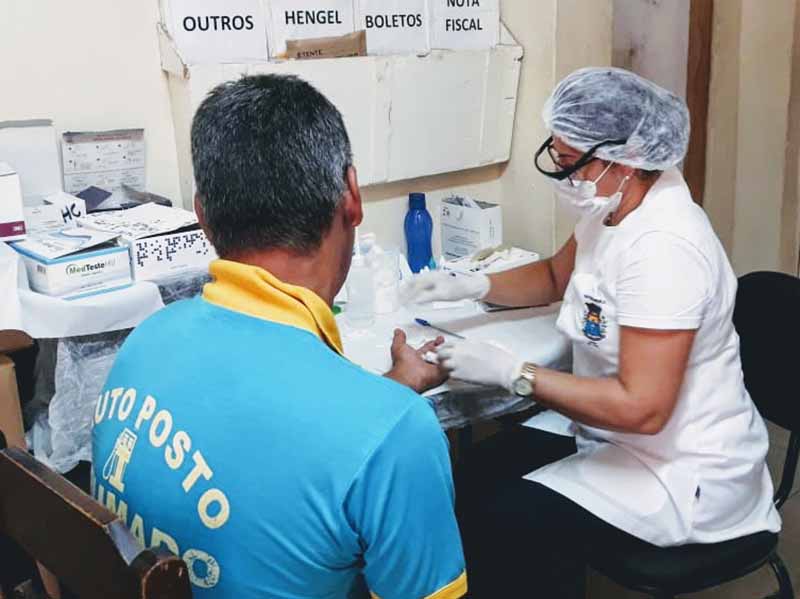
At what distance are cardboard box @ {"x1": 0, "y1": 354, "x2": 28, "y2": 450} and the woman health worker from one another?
764 mm

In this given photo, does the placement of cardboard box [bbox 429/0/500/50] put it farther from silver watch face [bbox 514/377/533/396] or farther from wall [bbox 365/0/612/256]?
silver watch face [bbox 514/377/533/396]

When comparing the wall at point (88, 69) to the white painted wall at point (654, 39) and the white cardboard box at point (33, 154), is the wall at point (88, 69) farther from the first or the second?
the white painted wall at point (654, 39)

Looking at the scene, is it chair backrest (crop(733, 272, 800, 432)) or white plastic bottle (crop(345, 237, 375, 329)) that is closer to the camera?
chair backrest (crop(733, 272, 800, 432))

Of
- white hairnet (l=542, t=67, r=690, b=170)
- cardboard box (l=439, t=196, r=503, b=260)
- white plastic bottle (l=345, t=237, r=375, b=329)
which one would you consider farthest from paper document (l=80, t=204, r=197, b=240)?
cardboard box (l=439, t=196, r=503, b=260)

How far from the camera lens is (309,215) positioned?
36.4 inches

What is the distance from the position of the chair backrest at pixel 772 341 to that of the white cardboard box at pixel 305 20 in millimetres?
1154

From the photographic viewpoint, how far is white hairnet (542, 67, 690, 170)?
1.40 metres

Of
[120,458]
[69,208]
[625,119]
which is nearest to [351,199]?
[120,458]

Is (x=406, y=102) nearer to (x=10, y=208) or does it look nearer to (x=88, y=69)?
(x=88, y=69)

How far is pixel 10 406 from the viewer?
4.82ft

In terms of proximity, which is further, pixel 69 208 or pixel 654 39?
pixel 654 39

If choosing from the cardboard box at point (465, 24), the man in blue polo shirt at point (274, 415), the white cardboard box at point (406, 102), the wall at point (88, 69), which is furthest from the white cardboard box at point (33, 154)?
the cardboard box at point (465, 24)

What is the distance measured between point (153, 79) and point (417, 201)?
2.51 ft

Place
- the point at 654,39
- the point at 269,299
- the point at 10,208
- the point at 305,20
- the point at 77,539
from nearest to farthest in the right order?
the point at 77,539
the point at 269,299
the point at 10,208
the point at 305,20
the point at 654,39
